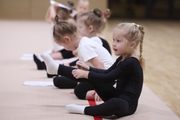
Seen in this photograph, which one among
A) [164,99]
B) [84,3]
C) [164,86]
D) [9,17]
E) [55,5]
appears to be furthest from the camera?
[9,17]

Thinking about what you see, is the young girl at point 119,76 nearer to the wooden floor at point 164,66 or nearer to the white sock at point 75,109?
the white sock at point 75,109

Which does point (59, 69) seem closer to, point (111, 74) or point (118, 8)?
point (111, 74)

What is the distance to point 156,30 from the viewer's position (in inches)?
332

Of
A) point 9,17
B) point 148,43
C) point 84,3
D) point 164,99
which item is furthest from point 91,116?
point 9,17

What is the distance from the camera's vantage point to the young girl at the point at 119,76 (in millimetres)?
2350

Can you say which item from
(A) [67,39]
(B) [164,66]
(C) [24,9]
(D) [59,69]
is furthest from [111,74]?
(C) [24,9]

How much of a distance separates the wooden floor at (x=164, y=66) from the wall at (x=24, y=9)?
3.72 metres

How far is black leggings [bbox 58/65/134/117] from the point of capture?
2.32 metres

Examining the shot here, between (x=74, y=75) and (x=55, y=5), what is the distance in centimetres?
236

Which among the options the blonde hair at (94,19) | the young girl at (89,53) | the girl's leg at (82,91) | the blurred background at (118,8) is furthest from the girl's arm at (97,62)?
the blurred background at (118,8)

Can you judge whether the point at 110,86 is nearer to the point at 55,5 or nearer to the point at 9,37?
the point at 55,5

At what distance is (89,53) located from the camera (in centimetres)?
281

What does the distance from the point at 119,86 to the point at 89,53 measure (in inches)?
17.2

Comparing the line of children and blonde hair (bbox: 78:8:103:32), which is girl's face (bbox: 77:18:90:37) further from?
the line of children
